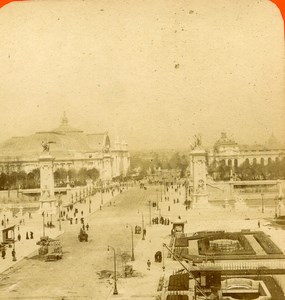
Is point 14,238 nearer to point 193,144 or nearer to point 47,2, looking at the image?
point 193,144

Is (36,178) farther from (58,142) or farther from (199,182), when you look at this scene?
(199,182)

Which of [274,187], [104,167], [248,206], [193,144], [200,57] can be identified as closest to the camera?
[200,57]

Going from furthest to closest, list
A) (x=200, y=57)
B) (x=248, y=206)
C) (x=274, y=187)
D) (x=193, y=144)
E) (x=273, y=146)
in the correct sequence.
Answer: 1. (x=248, y=206)
2. (x=274, y=187)
3. (x=193, y=144)
4. (x=273, y=146)
5. (x=200, y=57)

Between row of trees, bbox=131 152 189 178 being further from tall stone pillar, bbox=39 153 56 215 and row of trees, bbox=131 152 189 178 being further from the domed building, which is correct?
tall stone pillar, bbox=39 153 56 215

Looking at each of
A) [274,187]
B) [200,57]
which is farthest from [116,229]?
[200,57]

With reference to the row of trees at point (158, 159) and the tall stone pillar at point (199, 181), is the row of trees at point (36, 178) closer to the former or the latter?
the row of trees at point (158, 159)

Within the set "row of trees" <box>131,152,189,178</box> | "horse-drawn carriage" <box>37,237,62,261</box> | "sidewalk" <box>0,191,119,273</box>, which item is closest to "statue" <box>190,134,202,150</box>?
"row of trees" <box>131,152,189,178</box>

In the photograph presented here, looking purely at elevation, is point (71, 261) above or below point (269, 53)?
below
